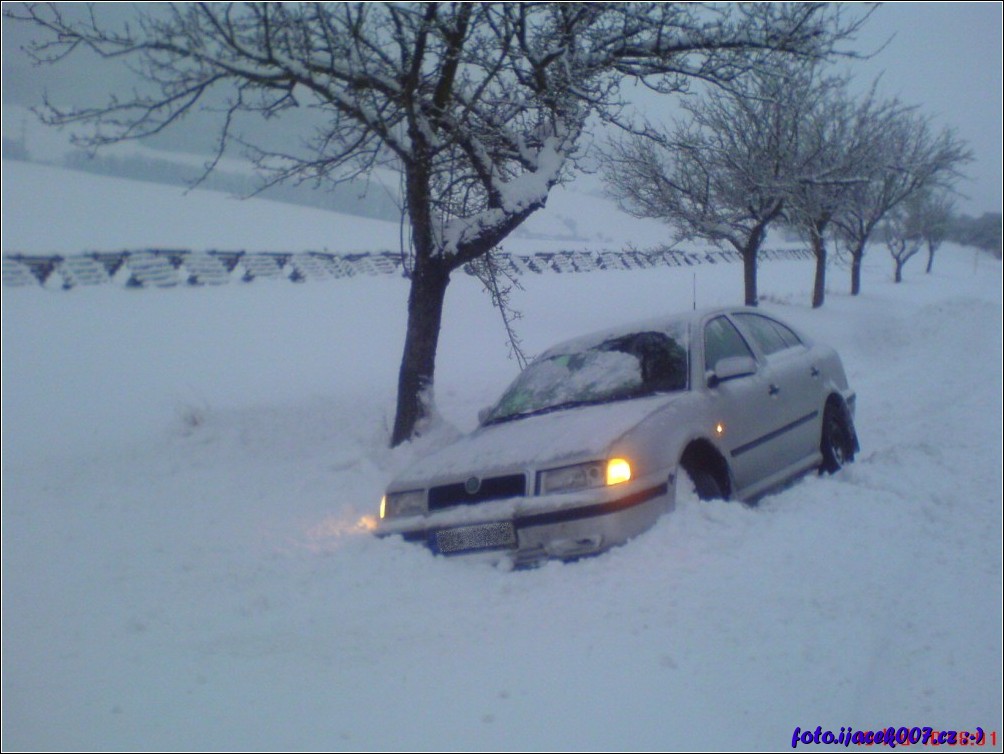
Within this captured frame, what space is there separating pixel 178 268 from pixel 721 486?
787 inches

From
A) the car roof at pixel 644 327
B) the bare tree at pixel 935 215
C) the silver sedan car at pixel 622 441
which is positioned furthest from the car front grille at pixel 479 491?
the bare tree at pixel 935 215

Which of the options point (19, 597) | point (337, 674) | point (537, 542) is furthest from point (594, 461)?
point (19, 597)

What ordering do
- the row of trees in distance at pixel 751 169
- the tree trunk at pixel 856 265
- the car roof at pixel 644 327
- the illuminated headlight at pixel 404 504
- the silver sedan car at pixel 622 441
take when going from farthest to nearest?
the tree trunk at pixel 856 265 → the row of trees in distance at pixel 751 169 → the car roof at pixel 644 327 → the illuminated headlight at pixel 404 504 → the silver sedan car at pixel 622 441

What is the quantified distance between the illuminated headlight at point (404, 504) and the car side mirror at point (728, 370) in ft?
6.49

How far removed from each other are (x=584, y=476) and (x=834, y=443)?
3.43 m

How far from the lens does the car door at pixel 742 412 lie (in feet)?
17.6

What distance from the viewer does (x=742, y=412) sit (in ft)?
18.4

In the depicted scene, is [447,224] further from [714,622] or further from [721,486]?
[714,622]

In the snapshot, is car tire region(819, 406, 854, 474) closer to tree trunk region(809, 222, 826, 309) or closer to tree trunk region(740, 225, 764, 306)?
tree trunk region(740, 225, 764, 306)

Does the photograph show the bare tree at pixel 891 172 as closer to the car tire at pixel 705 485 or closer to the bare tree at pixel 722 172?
the bare tree at pixel 722 172

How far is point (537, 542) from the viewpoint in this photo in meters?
4.43

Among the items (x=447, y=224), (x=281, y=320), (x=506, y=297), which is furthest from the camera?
(x=281, y=320)

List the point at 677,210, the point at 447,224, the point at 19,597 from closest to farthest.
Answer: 1. the point at 19,597
2. the point at 447,224
3. the point at 677,210

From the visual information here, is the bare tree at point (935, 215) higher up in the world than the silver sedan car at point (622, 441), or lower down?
higher up
